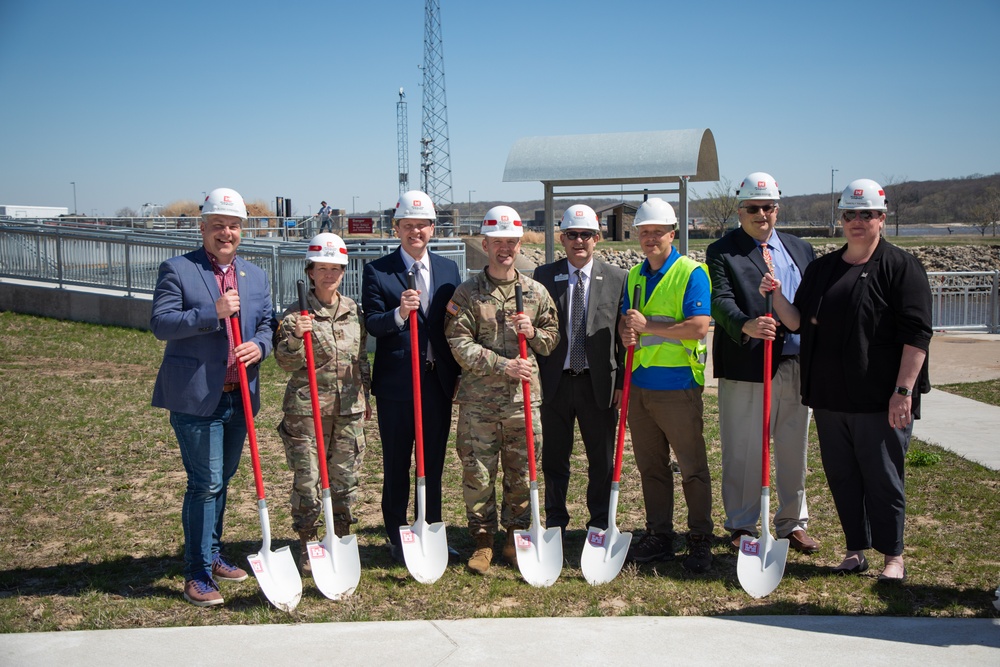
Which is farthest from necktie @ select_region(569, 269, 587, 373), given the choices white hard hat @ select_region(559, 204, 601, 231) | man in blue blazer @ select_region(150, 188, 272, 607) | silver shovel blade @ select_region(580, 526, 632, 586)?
man in blue blazer @ select_region(150, 188, 272, 607)

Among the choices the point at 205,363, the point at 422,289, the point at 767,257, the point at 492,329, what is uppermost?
the point at 767,257

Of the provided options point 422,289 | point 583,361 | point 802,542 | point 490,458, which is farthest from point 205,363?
point 802,542

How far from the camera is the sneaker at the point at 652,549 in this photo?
5.12m

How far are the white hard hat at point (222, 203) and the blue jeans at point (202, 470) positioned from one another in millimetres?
979

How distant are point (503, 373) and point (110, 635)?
2.35 metres

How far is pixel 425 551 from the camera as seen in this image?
15.8 feet

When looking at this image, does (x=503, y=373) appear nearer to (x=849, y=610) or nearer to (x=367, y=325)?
(x=367, y=325)

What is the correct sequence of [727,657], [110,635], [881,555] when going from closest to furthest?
[727,657]
[110,635]
[881,555]

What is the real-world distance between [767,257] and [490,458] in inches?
79.8

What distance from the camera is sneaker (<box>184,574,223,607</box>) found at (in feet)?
14.8

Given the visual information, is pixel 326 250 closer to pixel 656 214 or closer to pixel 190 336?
pixel 190 336

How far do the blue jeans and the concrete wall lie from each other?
11.5m

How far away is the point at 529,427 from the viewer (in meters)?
4.89

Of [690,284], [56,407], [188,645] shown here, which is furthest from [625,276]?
[56,407]
